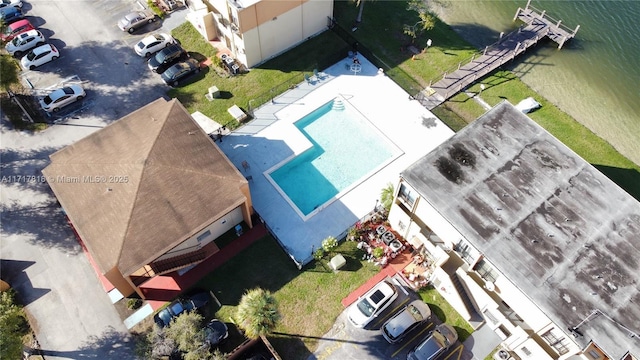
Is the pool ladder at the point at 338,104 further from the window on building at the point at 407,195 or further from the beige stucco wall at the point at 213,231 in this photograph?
the beige stucco wall at the point at 213,231

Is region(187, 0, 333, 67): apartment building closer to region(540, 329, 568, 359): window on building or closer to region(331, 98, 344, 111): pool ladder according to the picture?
region(331, 98, 344, 111): pool ladder

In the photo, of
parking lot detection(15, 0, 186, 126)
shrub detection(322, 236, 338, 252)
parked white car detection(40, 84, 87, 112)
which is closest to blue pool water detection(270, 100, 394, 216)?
shrub detection(322, 236, 338, 252)

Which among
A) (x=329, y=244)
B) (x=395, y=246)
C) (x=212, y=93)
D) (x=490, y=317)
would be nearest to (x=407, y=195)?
(x=395, y=246)

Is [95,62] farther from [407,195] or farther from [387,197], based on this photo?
[407,195]

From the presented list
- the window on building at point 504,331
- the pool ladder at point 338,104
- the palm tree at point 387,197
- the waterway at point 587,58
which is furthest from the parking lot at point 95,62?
the window on building at point 504,331

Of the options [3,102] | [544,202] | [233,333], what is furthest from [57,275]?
[544,202]

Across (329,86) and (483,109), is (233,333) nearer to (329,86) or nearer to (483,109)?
(329,86)

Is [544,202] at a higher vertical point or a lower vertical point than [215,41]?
lower
